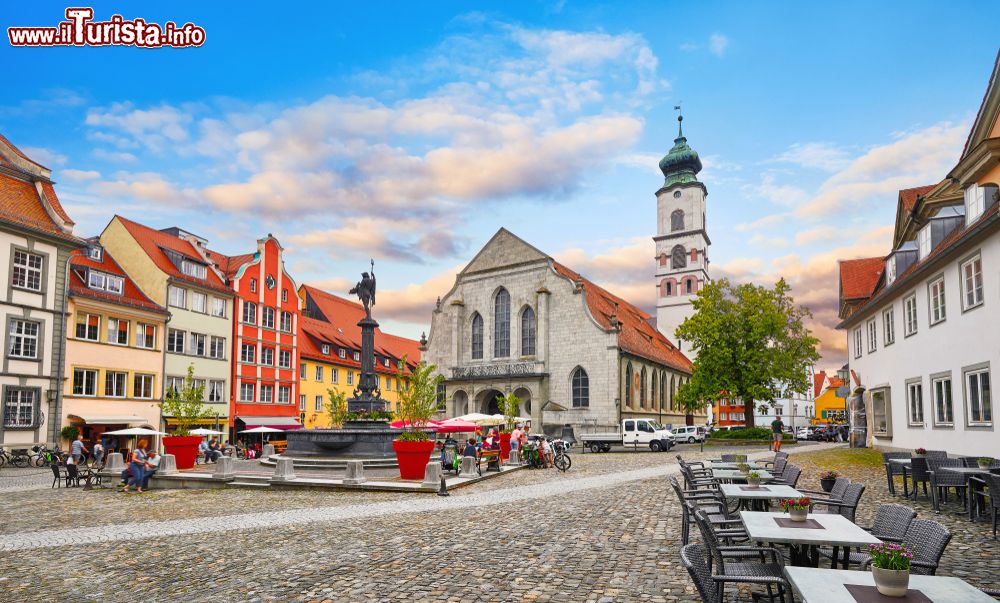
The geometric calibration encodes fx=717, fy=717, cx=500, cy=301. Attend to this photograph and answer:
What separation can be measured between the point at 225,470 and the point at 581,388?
3380cm

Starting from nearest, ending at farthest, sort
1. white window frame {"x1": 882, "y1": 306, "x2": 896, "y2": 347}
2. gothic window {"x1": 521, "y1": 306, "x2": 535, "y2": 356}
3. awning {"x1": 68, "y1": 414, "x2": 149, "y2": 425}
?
white window frame {"x1": 882, "y1": 306, "x2": 896, "y2": 347}, awning {"x1": 68, "y1": 414, "x2": 149, "y2": 425}, gothic window {"x1": 521, "y1": 306, "x2": 535, "y2": 356}

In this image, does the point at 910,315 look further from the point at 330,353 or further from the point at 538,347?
the point at 330,353

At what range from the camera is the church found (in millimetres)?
51719

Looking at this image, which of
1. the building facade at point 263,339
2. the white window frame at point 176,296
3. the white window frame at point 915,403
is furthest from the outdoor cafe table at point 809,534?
the building facade at point 263,339

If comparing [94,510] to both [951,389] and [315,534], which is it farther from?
[951,389]

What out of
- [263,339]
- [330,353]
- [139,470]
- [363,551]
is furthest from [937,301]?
[330,353]

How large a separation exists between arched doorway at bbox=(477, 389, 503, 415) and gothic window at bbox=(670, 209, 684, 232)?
126 ft

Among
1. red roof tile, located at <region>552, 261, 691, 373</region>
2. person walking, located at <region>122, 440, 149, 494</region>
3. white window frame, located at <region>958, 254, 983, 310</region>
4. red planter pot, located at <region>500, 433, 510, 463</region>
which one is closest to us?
white window frame, located at <region>958, 254, 983, 310</region>

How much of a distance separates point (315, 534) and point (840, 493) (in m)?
8.24

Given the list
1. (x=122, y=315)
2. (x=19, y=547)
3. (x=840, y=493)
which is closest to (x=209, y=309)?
(x=122, y=315)

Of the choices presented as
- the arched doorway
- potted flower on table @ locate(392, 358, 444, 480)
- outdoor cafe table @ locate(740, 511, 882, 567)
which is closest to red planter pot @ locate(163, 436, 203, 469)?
potted flower on table @ locate(392, 358, 444, 480)

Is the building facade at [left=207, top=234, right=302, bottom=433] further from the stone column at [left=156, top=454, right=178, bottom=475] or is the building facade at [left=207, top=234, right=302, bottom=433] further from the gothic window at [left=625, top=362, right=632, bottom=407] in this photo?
the stone column at [left=156, top=454, right=178, bottom=475]

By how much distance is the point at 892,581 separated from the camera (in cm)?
480

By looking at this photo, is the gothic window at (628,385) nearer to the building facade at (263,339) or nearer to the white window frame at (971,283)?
the building facade at (263,339)
